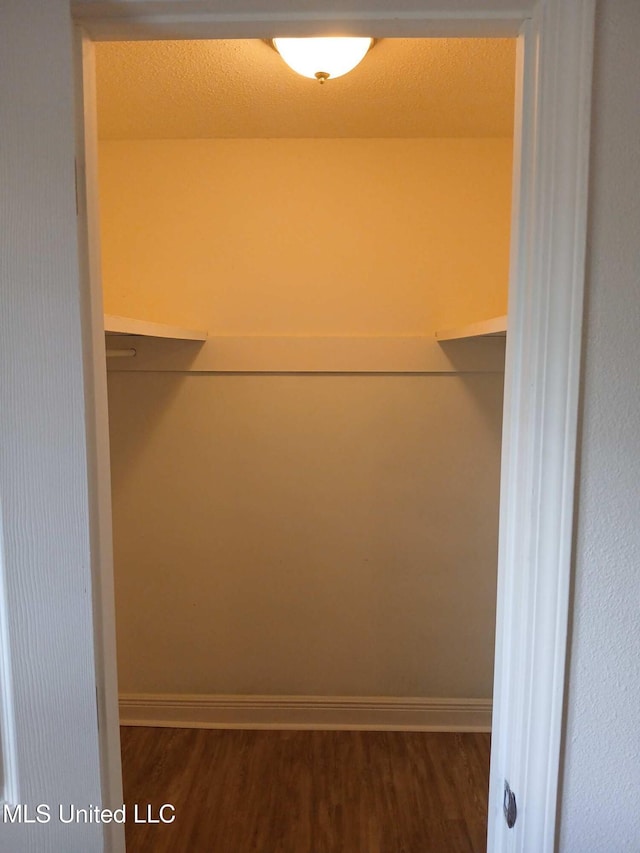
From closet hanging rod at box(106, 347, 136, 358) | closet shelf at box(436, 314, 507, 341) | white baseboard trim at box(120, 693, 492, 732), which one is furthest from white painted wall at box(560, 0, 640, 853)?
closet hanging rod at box(106, 347, 136, 358)

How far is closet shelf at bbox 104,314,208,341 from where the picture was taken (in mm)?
1221

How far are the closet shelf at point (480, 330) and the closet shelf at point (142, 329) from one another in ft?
3.02

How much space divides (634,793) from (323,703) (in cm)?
156

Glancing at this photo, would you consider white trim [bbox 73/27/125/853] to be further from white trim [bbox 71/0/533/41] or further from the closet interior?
the closet interior

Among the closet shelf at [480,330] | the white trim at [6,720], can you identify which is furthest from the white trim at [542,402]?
the white trim at [6,720]

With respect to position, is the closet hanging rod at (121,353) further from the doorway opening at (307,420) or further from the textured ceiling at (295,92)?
the textured ceiling at (295,92)

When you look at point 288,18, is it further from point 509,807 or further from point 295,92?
point 509,807

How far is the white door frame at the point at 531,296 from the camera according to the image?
73cm

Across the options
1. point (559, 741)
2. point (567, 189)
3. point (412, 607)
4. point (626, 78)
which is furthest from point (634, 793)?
point (412, 607)

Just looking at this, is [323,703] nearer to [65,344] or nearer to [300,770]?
[300,770]

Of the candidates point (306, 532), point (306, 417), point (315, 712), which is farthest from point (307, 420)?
point (315, 712)

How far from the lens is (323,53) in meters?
1.22

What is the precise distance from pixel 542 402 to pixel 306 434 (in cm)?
136

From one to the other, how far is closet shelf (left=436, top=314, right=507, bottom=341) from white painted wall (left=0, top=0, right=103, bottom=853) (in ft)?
3.29
